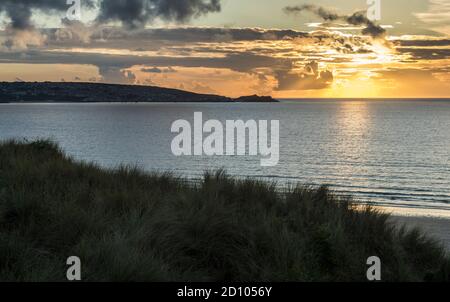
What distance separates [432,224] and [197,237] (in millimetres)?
16185

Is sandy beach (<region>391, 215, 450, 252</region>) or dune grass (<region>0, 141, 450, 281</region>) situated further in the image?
sandy beach (<region>391, 215, 450, 252</region>)

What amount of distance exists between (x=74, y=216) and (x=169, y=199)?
2.32 meters

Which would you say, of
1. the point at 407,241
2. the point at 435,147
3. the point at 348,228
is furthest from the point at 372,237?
the point at 435,147

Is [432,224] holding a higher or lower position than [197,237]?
lower

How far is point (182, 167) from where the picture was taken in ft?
155

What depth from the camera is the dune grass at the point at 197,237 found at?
740 cm

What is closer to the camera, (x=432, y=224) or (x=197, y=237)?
(x=197, y=237)

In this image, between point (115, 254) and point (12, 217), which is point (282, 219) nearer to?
point (115, 254)

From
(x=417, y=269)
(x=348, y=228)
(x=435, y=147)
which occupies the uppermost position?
(x=348, y=228)

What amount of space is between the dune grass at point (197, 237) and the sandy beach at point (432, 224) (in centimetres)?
873

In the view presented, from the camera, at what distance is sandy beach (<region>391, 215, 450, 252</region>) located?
1917 centimetres

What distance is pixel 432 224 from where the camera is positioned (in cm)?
2211

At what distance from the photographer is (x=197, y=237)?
8.73m

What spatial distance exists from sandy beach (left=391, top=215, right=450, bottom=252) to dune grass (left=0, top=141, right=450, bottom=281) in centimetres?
873
